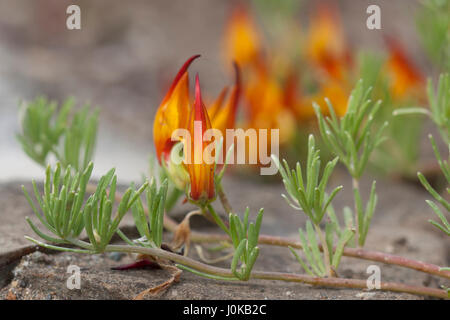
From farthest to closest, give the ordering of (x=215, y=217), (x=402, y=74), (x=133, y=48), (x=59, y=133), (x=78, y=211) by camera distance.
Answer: (x=133, y=48)
(x=402, y=74)
(x=59, y=133)
(x=215, y=217)
(x=78, y=211)

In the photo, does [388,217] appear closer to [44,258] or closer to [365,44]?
[44,258]

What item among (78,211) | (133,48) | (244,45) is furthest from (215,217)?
(133,48)

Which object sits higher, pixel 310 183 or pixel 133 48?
pixel 133 48

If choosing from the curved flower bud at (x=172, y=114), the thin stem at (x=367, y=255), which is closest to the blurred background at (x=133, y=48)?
the thin stem at (x=367, y=255)

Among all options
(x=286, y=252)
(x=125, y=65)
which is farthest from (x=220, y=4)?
(x=286, y=252)

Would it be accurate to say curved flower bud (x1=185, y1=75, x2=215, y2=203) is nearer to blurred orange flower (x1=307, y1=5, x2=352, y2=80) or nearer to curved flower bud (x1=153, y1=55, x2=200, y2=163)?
curved flower bud (x1=153, y1=55, x2=200, y2=163)

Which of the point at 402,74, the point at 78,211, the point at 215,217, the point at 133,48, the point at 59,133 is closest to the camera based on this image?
the point at 78,211

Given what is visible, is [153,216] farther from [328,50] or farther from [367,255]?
[328,50]

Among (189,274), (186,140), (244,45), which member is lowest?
(189,274)
